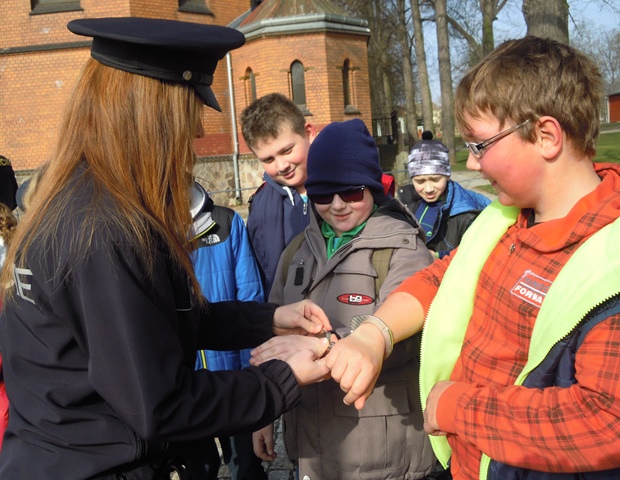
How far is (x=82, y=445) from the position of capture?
1.64 m

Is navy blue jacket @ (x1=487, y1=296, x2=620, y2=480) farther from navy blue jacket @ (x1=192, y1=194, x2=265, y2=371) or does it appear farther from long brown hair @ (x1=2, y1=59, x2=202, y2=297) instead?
navy blue jacket @ (x1=192, y1=194, x2=265, y2=371)

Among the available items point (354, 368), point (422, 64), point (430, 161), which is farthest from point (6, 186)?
point (422, 64)

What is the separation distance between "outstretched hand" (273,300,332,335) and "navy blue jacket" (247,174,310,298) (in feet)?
4.94

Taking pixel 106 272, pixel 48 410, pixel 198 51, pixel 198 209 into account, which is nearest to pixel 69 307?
pixel 106 272

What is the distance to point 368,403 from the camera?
257 cm

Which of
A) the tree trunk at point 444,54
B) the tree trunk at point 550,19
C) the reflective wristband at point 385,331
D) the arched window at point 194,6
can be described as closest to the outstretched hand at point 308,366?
the reflective wristband at point 385,331

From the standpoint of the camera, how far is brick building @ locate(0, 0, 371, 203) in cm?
1903

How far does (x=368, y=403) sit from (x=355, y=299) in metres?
0.44

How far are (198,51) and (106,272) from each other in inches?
26.2

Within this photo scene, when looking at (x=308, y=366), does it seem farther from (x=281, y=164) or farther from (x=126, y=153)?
(x=281, y=164)

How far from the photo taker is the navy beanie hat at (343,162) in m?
2.82

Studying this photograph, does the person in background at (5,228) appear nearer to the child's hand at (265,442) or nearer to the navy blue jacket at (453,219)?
the child's hand at (265,442)

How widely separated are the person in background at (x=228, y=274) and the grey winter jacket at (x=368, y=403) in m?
1.06

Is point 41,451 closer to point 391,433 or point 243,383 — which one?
point 243,383
